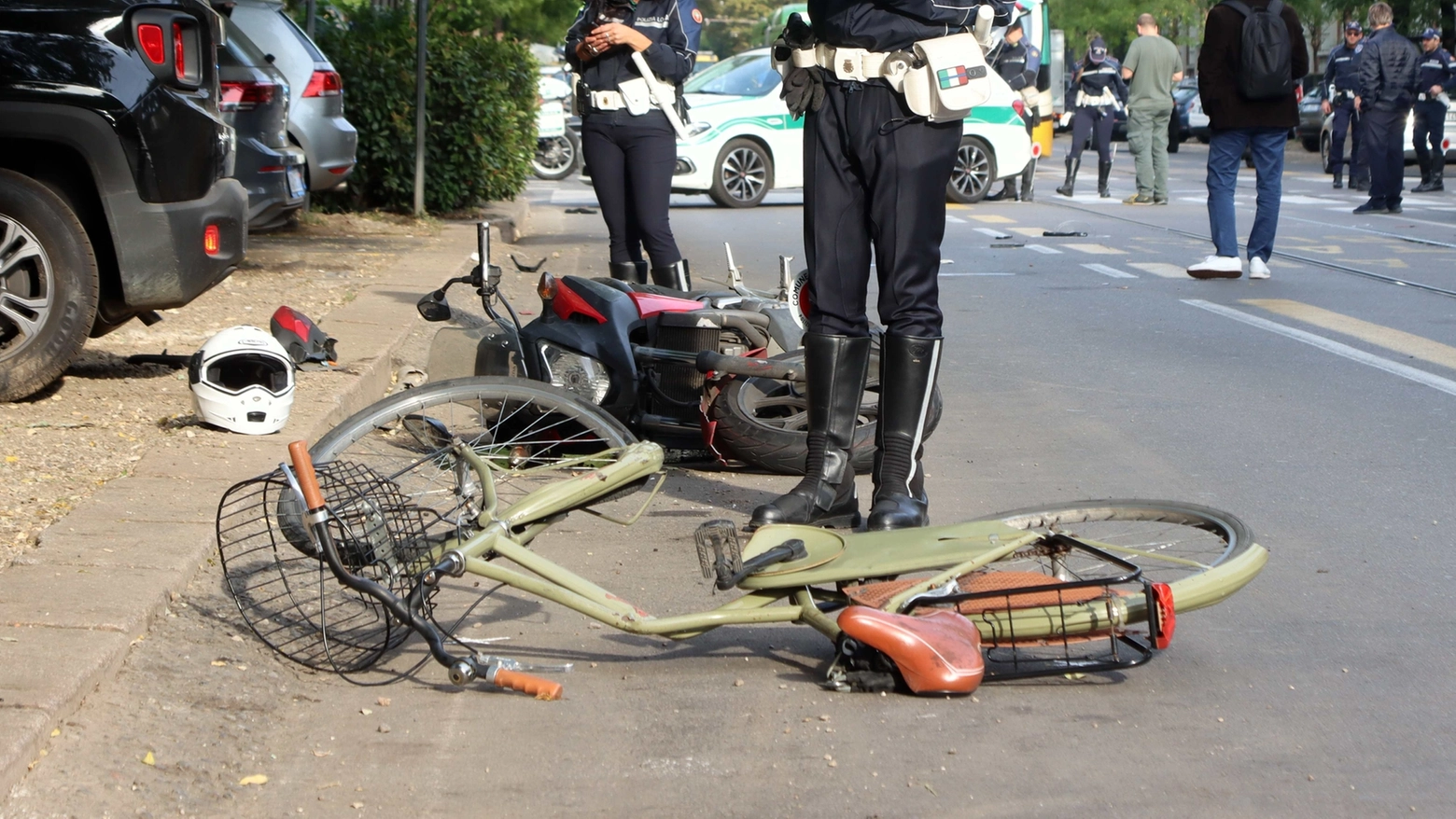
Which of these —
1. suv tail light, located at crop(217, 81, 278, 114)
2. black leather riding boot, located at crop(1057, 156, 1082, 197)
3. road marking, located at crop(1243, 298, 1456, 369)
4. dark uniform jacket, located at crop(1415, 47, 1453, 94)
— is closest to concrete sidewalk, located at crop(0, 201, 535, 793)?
suv tail light, located at crop(217, 81, 278, 114)

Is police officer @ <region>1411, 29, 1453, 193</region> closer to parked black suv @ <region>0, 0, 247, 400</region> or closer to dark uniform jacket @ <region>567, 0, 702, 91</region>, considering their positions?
dark uniform jacket @ <region>567, 0, 702, 91</region>

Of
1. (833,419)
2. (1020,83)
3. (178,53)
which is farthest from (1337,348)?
(1020,83)

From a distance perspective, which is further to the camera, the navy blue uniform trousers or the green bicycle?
the navy blue uniform trousers

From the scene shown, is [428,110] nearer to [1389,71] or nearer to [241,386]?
[241,386]

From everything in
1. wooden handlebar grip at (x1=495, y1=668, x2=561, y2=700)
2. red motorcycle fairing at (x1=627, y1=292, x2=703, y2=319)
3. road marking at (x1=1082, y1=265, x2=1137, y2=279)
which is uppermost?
red motorcycle fairing at (x1=627, y1=292, x2=703, y2=319)

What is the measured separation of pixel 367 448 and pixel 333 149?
29.2 ft

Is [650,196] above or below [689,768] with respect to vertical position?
above

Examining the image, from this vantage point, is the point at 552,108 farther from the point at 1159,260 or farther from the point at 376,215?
the point at 1159,260

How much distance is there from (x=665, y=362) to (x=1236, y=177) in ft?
22.9

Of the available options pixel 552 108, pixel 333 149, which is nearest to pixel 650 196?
pixel 333 149

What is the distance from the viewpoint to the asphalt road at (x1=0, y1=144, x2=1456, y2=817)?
293 cm

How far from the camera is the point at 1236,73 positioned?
10969 mm

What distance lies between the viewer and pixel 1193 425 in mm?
6359

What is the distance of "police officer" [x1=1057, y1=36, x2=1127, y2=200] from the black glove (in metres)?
17.3
